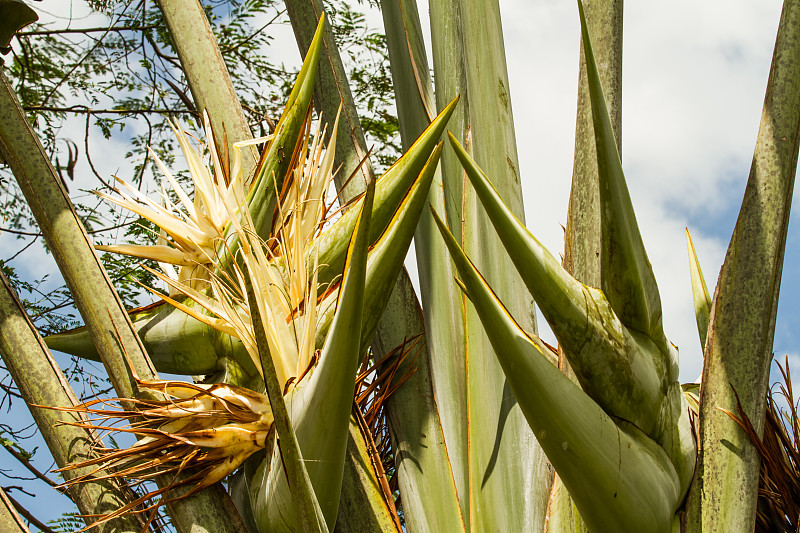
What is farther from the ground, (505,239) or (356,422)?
(505,239)

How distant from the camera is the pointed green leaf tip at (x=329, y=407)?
2.81 ft

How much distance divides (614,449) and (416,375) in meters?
0.55

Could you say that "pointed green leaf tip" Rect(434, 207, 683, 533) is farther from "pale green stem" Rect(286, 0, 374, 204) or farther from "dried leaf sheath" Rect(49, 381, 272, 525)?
"pale green stem" Rect(286, 0, 374, 204)

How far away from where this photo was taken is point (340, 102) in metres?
1.67

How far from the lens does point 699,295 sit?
4.84ft

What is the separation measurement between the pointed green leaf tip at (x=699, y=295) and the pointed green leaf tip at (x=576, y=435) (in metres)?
0.54

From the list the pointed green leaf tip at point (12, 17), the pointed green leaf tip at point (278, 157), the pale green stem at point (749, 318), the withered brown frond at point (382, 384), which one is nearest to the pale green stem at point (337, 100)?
the pointed green leaf tip at point (278, 157)

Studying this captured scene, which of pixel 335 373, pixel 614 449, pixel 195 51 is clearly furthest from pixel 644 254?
pixel 195 51

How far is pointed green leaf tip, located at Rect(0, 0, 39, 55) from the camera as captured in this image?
1486 mm

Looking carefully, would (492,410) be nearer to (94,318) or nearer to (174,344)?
(174,344)

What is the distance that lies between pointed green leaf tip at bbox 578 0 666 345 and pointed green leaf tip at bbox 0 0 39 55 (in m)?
1.11

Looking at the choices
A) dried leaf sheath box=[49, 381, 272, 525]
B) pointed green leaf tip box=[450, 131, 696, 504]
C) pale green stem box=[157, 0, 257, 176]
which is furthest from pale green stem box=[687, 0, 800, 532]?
pale green stem box=[157, 0, 257, 176]

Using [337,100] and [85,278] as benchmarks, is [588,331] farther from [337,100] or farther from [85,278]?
[337,100]

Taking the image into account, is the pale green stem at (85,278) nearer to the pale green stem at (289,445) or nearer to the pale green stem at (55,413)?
the pale green stem at (55,413)
